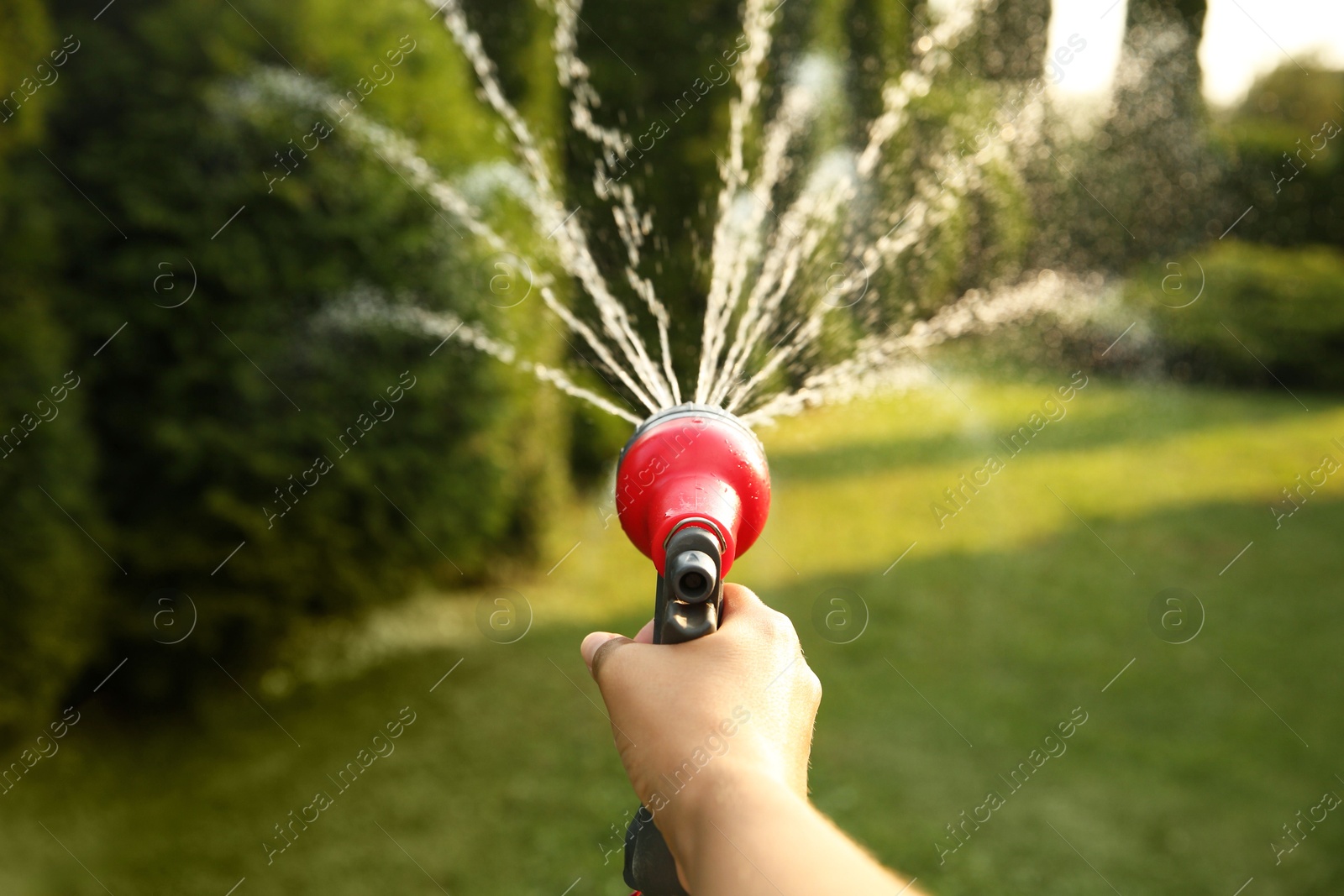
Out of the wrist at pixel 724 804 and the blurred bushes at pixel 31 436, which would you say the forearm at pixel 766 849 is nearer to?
the wrist at pixel 724 804

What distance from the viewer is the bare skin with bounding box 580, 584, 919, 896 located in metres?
0.88

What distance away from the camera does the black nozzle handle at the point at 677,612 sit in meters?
1.10

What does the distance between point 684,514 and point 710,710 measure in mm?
257

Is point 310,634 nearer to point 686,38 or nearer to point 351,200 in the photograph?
point 351,200

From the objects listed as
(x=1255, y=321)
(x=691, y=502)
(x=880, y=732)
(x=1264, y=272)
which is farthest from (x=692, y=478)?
(x=1264, y=272)

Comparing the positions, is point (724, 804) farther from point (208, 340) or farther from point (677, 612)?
point (208, 340)

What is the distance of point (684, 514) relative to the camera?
1.18 meters

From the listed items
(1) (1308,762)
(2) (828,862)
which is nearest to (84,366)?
(2) (828,862)

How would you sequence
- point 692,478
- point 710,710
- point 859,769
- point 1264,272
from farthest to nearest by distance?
point 1264,272 → point 859,769 → point 692,478 → point 710,710

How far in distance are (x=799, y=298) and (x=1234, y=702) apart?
3188 mm

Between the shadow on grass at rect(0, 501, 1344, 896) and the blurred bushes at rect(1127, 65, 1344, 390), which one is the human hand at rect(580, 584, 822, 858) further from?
the blurred bushes at rect(1127, 65, 1344, 390)

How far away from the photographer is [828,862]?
87cm

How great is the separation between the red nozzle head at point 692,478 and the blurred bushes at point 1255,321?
12661 mm

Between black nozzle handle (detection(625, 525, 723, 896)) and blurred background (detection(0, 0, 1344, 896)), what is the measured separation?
2.55 m
